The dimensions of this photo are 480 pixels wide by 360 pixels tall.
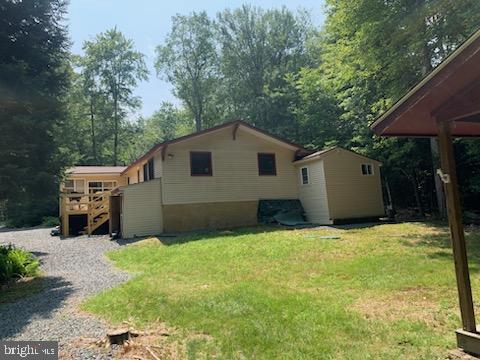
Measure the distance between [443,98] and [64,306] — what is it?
20.3ft

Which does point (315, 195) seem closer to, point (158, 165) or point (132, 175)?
point (158, 165)

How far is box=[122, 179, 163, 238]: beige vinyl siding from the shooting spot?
15.2m

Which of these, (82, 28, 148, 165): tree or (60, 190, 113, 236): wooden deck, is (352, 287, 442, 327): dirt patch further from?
(82, 28, 148, 165): tree

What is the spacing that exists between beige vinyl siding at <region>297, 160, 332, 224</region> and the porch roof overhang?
12001mm

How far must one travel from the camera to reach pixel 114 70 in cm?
3834

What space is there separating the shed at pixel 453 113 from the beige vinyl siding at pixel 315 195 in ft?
40.5

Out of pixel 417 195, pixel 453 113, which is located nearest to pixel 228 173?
pixel 417 195

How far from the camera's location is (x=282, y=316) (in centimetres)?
452

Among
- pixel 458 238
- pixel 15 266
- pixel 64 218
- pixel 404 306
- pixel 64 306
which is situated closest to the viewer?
pixel 458 238

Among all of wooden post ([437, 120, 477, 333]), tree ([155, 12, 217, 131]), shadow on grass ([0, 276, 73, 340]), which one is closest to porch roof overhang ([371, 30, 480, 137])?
wooden post ([437, 120, 477, 333])

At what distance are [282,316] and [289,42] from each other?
110 ft

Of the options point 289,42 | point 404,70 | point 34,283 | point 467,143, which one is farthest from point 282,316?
point 289,42

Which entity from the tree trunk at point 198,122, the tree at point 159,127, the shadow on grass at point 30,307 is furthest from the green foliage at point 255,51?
the shadow on grass at point 30,307

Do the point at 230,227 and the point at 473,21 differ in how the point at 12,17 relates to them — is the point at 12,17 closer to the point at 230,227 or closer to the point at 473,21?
the point at 230,227
